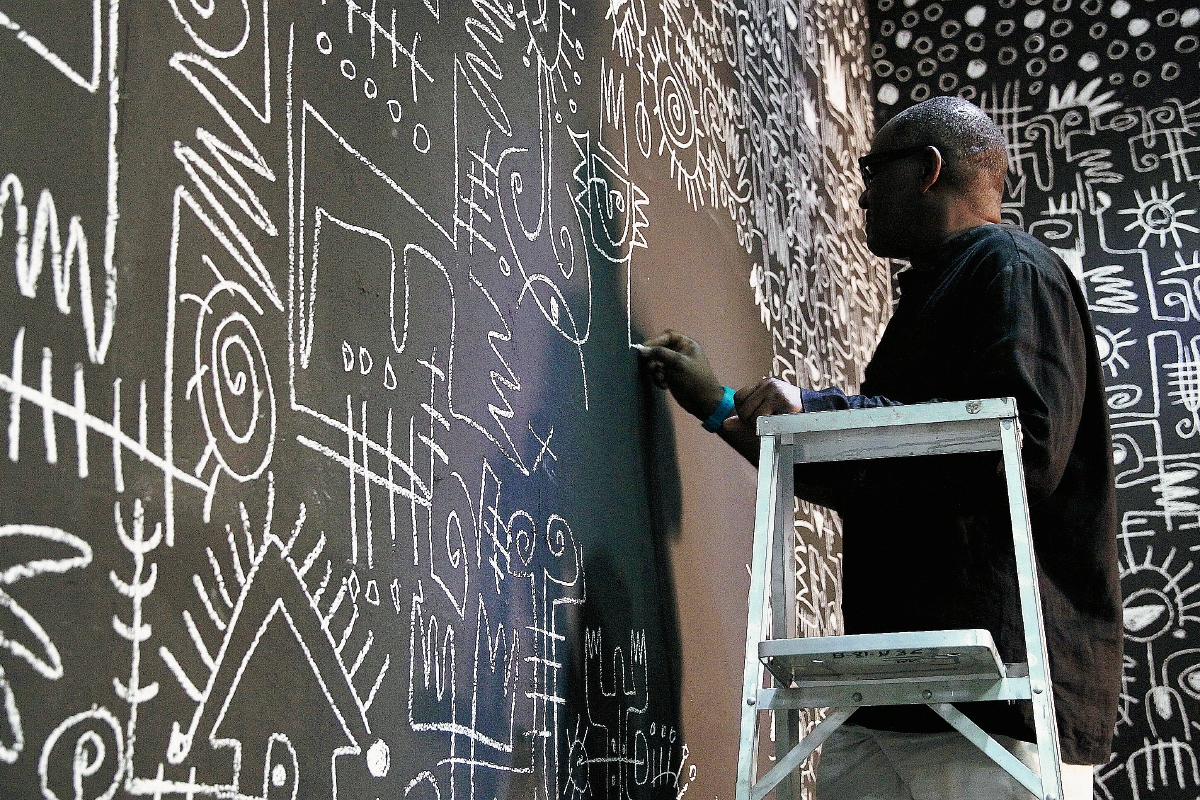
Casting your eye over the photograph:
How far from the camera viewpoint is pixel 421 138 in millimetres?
1996

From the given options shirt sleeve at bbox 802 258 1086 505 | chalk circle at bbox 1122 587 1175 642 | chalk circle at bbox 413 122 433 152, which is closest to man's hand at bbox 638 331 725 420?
shirt sleeve at bbox 802 258 1086 505

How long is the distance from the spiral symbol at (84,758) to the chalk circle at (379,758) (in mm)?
429

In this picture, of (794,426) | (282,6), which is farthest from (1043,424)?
(282,6)

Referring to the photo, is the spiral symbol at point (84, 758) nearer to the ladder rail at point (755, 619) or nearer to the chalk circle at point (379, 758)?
the chalk circle at point (379, 758)

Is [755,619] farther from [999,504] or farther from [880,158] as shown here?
[880,158]

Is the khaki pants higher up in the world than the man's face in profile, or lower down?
lower down

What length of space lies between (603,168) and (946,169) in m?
0.70

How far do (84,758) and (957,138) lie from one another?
2.15 metres

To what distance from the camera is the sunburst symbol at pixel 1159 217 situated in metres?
5.18

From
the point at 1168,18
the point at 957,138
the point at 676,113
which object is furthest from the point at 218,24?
the point at 1168,18

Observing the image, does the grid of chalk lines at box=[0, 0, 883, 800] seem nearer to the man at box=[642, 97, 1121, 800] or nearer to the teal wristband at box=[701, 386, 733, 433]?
the teal wristband at box=[701, 386, 733, 433]

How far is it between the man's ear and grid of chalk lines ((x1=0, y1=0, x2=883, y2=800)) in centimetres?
60

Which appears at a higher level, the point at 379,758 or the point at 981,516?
the point at 981,516

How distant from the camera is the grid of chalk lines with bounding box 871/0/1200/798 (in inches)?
188
